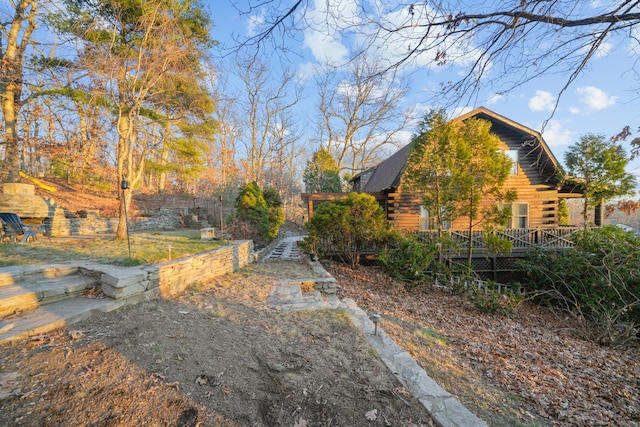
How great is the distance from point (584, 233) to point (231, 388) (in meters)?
11.0

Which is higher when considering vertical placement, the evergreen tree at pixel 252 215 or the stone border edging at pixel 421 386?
the evergreen tree at pixel 252 215

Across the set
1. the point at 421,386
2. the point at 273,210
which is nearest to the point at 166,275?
the point at 421,386

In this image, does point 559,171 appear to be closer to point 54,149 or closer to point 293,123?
point 293,123

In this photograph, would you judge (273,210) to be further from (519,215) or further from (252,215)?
(519,215)

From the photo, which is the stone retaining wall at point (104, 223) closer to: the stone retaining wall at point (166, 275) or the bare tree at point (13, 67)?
the bare tree at point (13, 67)

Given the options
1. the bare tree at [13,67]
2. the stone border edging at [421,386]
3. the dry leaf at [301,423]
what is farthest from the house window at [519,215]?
the bare tree at [13,67]

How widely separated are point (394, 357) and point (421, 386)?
530mm

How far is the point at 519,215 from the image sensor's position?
12.0 meters

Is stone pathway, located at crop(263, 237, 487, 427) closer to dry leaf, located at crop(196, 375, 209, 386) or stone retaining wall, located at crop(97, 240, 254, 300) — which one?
stone retaining wall, located at crop(97, 240, 254, 300)

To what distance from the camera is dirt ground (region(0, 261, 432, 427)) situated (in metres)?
1.74

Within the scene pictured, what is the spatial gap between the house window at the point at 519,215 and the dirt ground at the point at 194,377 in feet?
40.5

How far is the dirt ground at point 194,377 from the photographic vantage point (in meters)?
1.74

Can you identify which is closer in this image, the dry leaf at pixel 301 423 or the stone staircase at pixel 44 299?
the dry leaf at pixel 301 423

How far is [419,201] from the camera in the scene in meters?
11.9
